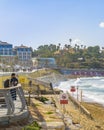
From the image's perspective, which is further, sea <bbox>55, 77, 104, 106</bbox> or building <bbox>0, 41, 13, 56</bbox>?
building <bbox>0, 41, 13, 56</bbox>

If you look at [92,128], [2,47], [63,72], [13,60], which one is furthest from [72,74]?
[92,128]

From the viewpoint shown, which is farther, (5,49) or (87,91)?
(5,49)

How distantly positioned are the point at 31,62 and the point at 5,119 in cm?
18176

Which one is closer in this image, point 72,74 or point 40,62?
point 72,74

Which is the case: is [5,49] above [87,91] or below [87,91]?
above

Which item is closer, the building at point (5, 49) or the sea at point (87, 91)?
the sea at point (87, 91)

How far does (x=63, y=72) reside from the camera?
6703 inches

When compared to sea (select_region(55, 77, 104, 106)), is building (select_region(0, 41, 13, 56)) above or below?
above


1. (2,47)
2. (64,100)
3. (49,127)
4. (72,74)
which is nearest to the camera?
(49,127)

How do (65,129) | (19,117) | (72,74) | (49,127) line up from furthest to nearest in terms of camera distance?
(72,74)
(65,129)
(49,127)
(19,117)

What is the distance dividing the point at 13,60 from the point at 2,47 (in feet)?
55.5

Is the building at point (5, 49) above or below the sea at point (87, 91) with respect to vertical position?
above

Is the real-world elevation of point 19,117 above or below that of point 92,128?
above

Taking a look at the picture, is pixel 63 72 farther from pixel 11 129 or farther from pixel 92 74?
pixel 11 129
